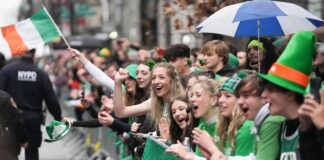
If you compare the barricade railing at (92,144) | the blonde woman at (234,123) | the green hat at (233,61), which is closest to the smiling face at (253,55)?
the green hat at (233,61)

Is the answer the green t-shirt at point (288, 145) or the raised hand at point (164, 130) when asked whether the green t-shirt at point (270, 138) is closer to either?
the green t-shirt at point (288, 145)

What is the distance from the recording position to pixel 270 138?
645cm

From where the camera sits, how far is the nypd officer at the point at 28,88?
1546 centimetres

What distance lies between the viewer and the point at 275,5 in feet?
32.1

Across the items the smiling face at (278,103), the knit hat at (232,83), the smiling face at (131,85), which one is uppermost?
the smiling face at (278,103)

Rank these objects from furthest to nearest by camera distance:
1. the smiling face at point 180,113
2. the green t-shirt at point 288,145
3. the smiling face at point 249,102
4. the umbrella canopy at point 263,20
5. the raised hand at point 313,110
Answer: the umbrella canopy at point 263,20, the smiling face at point 180,113, the smiling face at point 249,102, the green t-shirt at point 288,145, the raised hand at point 313,110

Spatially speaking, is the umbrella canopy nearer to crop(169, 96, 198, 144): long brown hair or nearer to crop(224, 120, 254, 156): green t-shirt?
crop(169, 96, 198, 144): long brown hair

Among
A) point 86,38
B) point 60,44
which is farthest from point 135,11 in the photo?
point 60,44

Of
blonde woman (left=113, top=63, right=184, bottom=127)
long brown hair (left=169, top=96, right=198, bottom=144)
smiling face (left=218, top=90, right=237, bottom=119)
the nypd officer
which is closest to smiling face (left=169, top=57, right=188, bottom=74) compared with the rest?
blonde woman (left=113, top=63, right=184, bottom=127)

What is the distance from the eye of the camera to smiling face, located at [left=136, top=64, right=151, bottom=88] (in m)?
10.7

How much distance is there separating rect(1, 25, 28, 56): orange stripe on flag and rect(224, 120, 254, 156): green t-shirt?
5742 mm

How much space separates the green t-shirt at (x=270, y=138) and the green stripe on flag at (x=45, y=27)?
6.56m

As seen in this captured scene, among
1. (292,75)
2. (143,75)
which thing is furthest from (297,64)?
(143,75)

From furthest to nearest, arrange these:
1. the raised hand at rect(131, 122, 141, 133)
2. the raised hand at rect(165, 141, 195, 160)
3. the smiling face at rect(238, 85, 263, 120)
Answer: the raised hand at rect(131, 122, 141, 133) < the raised hand at rect(165, 141, 195, 160) < the smiling face at rect(238, 85, 263, 120)
